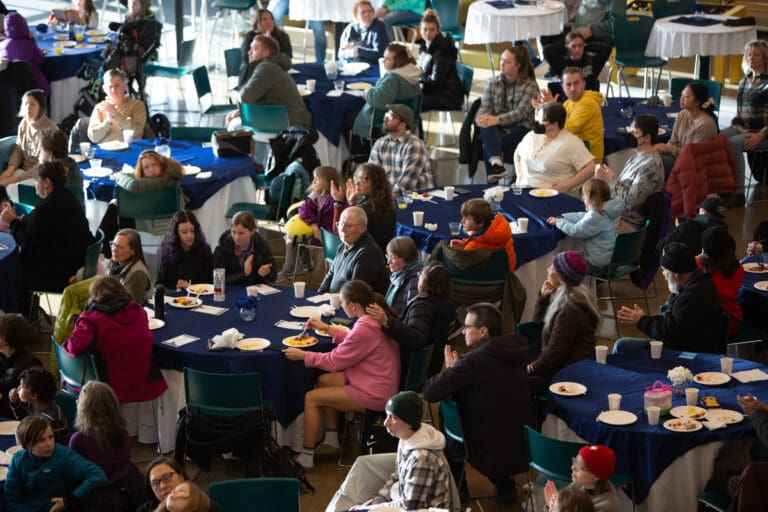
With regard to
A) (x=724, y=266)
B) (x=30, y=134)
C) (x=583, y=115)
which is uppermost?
(x=583, y=115)

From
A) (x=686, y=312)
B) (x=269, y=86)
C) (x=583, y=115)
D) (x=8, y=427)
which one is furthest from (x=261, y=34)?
(x=8, y=427)

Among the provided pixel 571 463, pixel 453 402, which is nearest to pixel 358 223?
pixel 453 402

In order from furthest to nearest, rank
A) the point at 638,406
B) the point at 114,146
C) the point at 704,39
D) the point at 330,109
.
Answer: the point at 704,39 → the point at 330,109 → the point at 114,146 → the point at 638,406

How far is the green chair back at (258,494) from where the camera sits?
5527mm

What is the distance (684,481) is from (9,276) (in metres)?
4.63

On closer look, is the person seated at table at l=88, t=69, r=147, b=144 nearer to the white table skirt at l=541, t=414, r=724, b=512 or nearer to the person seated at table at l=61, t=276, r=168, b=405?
A: the person seated at table at l=61, t=276, r=168, b=405

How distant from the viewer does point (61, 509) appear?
5980 mm

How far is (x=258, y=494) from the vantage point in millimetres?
5551

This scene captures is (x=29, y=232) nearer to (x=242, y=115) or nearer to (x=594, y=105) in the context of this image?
(x=242, y=115)

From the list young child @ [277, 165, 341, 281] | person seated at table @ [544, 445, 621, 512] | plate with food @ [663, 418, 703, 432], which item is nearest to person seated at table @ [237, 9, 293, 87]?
young child @ [277, 165, 341, 281]

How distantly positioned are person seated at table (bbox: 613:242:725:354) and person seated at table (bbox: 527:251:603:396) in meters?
0.31

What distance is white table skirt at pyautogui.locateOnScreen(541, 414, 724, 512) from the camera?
20.4 feet

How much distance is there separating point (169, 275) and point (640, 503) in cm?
350

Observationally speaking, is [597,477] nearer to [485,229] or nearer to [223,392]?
[223,392]
